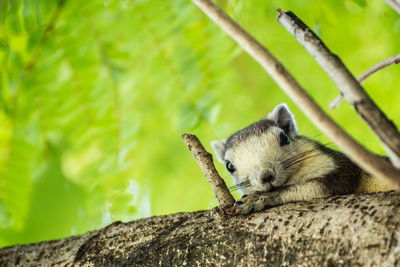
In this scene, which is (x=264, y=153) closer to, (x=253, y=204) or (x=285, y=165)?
(x=285, y=165)

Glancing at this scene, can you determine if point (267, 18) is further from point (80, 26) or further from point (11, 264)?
point (11, 264)

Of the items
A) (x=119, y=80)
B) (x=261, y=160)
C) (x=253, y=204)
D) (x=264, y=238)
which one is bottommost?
(x=264, y=238)

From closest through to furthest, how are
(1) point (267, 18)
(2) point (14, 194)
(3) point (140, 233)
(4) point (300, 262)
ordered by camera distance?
(4) point (300, 262), (3) point (140, 233), (2) point (14, 194), (1) point (267, 18)

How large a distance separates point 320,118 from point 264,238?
43 centimetres

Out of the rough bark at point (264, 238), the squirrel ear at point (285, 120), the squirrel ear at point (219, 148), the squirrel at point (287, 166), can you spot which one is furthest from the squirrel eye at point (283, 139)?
the rough bark at point (264, 238)

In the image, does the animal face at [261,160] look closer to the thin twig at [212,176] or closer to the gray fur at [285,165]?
the gray fur at [285,165]

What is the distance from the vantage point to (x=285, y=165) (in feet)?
6.89

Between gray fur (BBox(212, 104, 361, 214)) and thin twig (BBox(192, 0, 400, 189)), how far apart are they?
0.77 m

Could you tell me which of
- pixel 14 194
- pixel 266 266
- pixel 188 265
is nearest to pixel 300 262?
pixel 266 266

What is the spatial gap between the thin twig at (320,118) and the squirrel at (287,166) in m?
0.76

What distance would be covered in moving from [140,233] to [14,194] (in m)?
1.10

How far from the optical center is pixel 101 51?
261 cm

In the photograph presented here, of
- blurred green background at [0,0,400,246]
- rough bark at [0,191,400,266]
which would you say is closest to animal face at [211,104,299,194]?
blurred green background at [0,0,400,246]

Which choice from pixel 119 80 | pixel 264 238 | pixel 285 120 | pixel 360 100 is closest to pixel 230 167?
pixel 285 120
